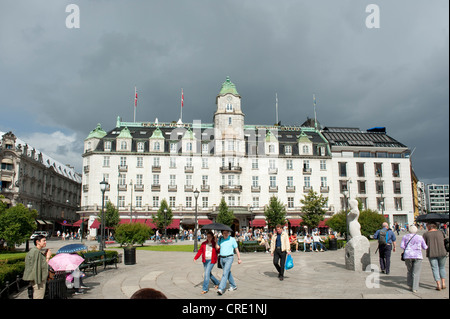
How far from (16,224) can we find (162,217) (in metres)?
25.6

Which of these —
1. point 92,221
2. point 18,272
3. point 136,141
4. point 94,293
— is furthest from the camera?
point 136,141

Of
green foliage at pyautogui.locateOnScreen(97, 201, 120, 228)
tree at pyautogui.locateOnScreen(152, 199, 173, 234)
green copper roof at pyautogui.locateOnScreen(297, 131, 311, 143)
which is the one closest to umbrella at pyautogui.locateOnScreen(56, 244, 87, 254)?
tree at pyautogui.locateOnScreen(152, 199, 173, 234)

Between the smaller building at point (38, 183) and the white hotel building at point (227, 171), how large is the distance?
12025 mm

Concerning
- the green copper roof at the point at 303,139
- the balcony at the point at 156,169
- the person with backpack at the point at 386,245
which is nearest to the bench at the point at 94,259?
the person with backpack at the point at 386,245

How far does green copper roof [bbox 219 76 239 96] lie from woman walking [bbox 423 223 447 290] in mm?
50407

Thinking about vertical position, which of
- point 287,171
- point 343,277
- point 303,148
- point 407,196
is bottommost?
point 343,277

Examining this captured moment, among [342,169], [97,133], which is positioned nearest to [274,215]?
[342,169]

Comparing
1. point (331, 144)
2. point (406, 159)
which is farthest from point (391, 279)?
point (406, 159)

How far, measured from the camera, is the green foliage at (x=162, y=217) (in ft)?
161

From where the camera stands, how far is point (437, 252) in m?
9.34

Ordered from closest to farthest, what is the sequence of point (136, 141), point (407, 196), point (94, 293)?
point (94, 293)
point (136, 141)
point (407, 196)

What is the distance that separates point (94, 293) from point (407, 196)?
6245cm

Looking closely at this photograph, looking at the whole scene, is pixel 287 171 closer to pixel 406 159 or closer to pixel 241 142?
pixel 241 142

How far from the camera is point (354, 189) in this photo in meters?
59.9
